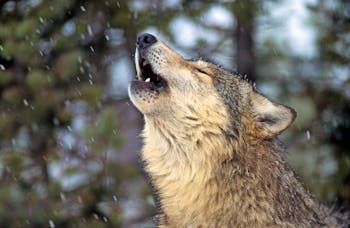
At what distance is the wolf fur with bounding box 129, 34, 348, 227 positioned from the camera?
5.86 metres

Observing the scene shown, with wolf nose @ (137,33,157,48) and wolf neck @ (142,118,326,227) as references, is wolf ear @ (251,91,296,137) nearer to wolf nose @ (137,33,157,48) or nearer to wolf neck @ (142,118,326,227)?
wolf neck @ (142,118,326,227)

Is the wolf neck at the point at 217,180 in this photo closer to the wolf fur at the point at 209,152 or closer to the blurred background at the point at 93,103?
the wolf fur at the point at 209,152

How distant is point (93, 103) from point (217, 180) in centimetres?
310

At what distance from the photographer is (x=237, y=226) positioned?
579cm

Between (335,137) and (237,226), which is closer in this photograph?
(237,226)

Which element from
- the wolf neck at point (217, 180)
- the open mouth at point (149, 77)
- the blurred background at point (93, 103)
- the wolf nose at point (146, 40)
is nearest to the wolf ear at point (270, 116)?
the wolf neck at point (217, 180)

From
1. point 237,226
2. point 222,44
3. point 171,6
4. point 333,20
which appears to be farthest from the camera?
point 222,44

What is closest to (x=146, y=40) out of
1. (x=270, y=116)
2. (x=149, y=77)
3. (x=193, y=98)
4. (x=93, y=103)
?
(x=149, y=77)

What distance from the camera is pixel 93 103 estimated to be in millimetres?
8734

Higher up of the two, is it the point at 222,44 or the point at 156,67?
the point at 156,67

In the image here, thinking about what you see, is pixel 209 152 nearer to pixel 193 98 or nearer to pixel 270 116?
pixel 193 98

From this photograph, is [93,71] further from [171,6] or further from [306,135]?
[306,135]

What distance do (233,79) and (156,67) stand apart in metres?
0.62

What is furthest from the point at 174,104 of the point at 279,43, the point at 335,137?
the point at 279,43
